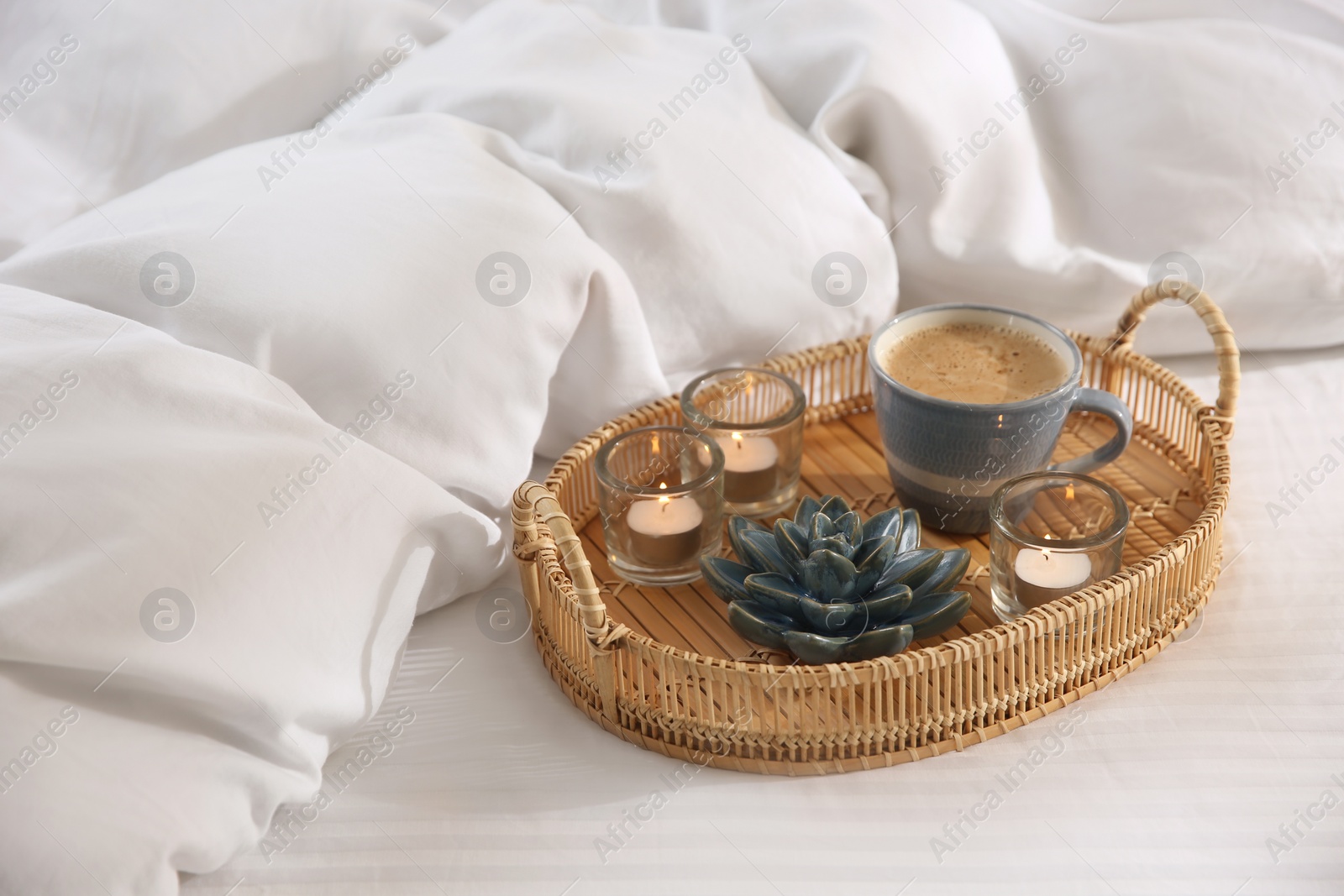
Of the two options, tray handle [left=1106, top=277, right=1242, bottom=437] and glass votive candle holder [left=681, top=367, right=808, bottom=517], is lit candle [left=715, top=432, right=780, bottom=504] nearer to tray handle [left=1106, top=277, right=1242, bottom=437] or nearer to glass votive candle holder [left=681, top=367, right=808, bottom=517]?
glass votive candle holder [left=681, top=367, right=808, bottom=517]

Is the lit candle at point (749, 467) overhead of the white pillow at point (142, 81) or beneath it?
beneath

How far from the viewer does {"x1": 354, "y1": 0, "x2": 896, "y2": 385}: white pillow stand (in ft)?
2.72

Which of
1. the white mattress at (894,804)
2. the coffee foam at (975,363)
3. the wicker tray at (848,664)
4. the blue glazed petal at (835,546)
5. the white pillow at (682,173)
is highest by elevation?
the white pillow at (682,173)

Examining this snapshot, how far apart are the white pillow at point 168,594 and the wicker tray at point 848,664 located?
0.34ft

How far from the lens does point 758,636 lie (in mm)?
632

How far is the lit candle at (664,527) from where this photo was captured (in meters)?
0.71

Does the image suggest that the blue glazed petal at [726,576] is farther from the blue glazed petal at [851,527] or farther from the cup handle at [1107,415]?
the cup handle at [1107,415]

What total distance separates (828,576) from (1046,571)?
14 centimetres

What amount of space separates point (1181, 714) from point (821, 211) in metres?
0.45

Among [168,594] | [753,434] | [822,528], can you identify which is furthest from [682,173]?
[168,594]

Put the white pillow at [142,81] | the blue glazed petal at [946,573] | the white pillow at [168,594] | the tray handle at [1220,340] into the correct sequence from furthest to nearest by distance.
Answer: the white pillow at [142,81]
the tray handle at [1220,340]
the blue glazed petal at [946,573]
the white pillow at [168,594]

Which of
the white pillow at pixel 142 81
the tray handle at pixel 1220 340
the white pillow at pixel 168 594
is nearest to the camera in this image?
the white pillow at pixel 168 594

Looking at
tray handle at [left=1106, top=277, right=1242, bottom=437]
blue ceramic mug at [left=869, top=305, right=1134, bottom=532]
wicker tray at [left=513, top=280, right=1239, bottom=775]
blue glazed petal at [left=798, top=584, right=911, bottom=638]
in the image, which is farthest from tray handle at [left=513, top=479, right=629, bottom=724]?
tray handle at [left=1106, top=277, right=1242, bottom=437]

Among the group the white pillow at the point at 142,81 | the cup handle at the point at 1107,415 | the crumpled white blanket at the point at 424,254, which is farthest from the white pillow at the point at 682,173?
the cup handle at the point at 1107,415
